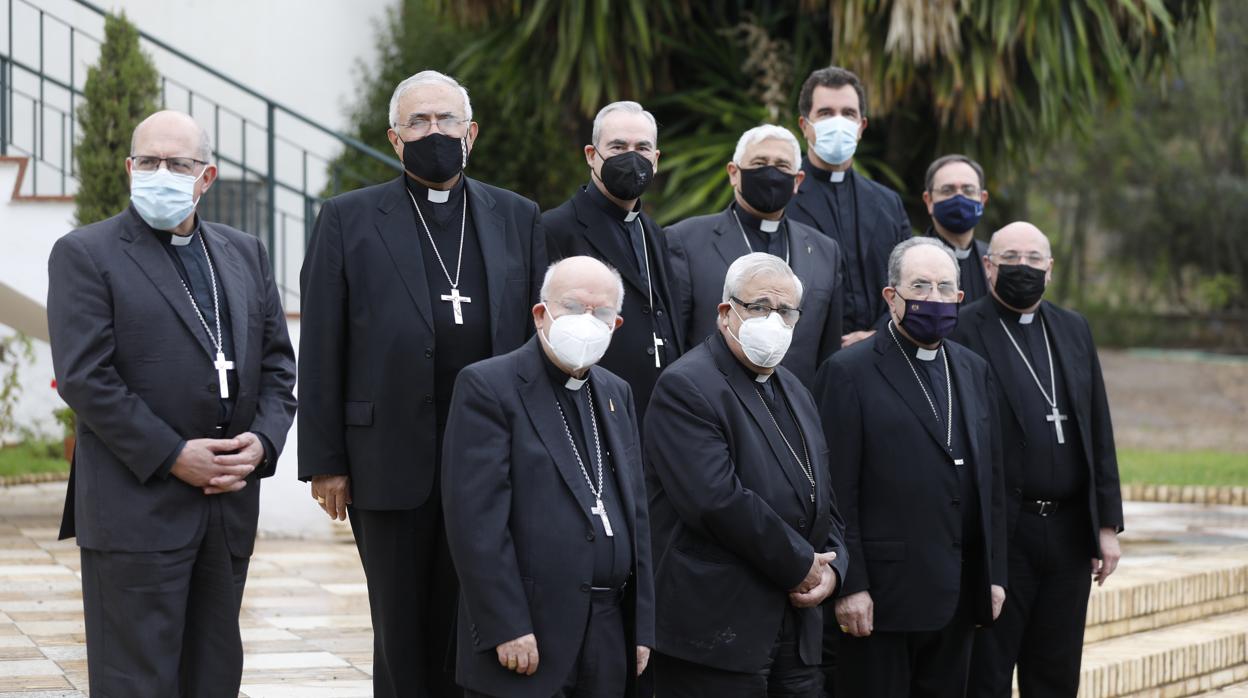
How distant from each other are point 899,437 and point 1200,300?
22747mm

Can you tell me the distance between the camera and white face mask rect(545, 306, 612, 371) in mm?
3850

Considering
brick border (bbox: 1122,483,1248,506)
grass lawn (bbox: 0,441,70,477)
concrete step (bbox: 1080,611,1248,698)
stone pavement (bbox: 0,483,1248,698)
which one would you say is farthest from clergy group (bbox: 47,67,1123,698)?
grass lawn (bbox: 0,441,70,477)

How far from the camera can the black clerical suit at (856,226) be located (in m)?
5.73

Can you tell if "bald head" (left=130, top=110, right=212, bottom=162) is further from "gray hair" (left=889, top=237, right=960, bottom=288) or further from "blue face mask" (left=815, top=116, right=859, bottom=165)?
"blue face mask" (left=815, top=116, right=859, bottom=165)

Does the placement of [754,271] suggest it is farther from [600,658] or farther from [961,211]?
[961,211]

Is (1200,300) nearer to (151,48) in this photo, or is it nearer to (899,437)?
(151,48)

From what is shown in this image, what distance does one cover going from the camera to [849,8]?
10656mm

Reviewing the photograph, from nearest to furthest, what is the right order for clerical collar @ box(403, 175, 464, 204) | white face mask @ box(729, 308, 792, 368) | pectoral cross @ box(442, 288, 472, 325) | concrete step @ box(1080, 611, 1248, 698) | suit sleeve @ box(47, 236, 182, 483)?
suit sleeve @ box(47, 236, 182, 483) < white face mask @ box(729, 308, 792, 368) < pectoral cross @ box(442, 288, 472, 325) < clerical collar @ box(403, 175, 464, 204) < concrete step @ box(1080, 611, 1248, 698)

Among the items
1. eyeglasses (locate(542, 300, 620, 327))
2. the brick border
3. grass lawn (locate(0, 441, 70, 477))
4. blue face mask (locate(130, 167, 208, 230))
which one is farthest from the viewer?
grass lawn (locate(0, 441, 70, 477))

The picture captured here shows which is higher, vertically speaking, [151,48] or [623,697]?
[151,48]

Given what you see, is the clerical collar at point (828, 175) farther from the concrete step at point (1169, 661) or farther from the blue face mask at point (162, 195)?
the blue face mask at point (162, 195)

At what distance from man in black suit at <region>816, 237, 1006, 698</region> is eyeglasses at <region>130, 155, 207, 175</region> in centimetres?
193

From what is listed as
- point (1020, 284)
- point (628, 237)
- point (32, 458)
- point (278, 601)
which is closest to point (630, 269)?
point (628, 237)


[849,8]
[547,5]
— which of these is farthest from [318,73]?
[849,8]
